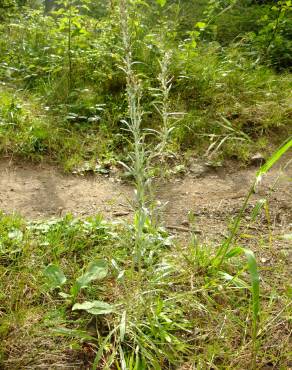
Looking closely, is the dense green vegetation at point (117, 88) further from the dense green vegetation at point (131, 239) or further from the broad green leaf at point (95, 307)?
the broad green leaf at point (95, 307)

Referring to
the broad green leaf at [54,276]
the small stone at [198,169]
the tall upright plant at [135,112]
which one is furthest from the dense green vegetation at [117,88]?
the tall upright plant at [135,112]

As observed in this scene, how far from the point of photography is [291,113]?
4.30 meters

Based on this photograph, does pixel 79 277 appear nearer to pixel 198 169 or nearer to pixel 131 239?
pixel 131 239

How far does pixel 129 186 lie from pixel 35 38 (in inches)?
114

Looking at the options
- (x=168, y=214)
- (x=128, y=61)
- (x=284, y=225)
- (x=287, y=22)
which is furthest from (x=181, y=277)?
(x=287, y=22)

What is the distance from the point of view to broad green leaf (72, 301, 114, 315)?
2041 millimetres

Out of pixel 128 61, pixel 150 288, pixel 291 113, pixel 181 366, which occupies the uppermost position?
pixel 128 61

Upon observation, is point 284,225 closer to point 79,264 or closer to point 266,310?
point 266,310

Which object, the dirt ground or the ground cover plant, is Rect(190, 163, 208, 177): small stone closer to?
the dirt ground

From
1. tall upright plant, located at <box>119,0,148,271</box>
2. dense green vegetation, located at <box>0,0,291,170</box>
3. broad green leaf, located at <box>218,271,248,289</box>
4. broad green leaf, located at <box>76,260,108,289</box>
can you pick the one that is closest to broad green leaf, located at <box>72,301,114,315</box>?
broad green leaf, located at <box>76,260,108,289</box>

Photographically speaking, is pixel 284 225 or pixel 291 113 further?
pixel 291 113

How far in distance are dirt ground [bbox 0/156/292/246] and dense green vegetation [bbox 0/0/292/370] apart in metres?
0.12

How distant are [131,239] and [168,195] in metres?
0.87

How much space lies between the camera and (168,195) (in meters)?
3.31
